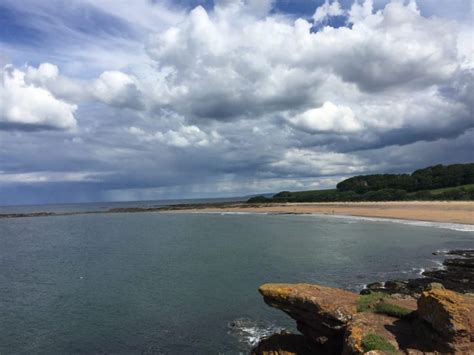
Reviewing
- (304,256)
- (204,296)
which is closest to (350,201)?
(304,256)

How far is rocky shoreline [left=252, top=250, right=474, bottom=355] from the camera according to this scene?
11453 mm

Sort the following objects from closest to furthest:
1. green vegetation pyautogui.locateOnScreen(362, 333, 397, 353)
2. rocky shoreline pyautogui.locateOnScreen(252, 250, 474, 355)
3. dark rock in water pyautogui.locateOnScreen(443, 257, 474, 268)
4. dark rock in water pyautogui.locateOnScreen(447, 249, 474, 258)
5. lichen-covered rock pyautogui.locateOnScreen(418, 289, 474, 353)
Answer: lichen-covered rock pyautogui.locateOnScreen(418, 289, 474, 353), rocky shoreline pyautogui.locateOnScreen(252, 250, 474, 355), green vegetation pyautogui.locateOnScreen(362, 333, 397, 353), dark rock in water pyautogui.locateOnScreen(443, 257, 474, 268), dark rock in water pyautogui.locateOnScreen(447, 249, 474, 258)

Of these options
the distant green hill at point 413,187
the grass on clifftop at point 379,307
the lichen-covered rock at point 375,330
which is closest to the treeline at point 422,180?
the distant green hill at point 413,187

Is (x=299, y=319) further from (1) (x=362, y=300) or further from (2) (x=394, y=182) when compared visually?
(2) (x=394, y=182)

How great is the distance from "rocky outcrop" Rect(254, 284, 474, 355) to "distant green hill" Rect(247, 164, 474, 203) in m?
110

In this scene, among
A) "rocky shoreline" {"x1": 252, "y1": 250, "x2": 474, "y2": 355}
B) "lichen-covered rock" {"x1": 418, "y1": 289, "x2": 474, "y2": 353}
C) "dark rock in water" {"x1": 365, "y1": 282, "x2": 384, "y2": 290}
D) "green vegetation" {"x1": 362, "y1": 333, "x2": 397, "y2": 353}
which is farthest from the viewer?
"dark rock in water" {"x1": 365, "y1": 282, "x2": 384, "y2": 290}

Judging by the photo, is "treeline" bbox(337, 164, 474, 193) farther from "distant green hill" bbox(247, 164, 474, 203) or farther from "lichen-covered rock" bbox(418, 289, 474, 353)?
"lichen-covered rock" bbox(418, 289, 474, 353)

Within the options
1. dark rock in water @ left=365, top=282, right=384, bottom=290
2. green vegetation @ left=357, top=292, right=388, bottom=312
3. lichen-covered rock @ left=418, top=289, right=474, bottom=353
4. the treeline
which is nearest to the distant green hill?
the treeline

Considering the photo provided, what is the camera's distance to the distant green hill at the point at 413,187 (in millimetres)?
123300

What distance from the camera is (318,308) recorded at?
15008mm

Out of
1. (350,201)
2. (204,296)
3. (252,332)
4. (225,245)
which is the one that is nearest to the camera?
(252,332)

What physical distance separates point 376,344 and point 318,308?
3.14 metres

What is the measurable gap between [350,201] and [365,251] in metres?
112

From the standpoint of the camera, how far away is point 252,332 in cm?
2228
